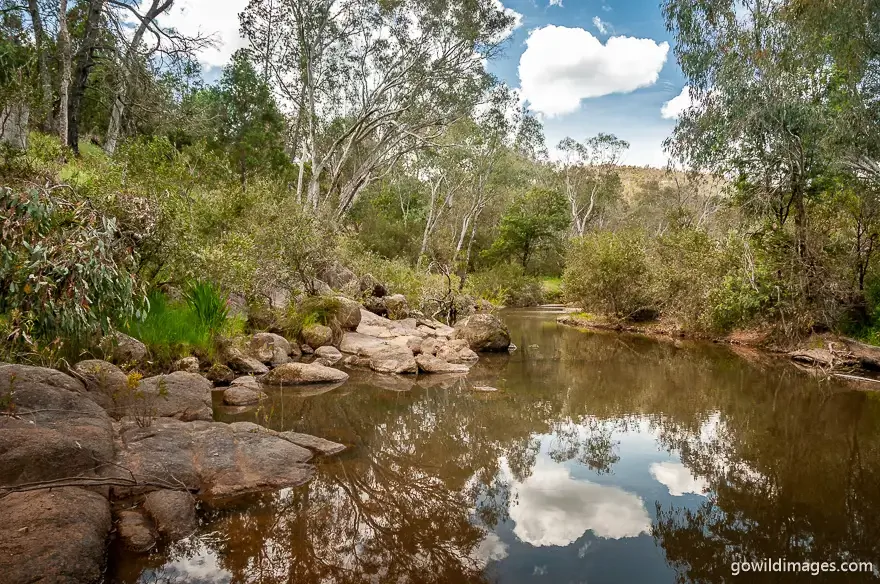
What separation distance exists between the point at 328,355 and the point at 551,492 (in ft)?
25.5

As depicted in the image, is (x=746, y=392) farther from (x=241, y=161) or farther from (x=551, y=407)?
(x=241, y=161)

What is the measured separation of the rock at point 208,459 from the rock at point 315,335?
6770mm

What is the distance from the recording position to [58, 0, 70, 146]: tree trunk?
1255cm

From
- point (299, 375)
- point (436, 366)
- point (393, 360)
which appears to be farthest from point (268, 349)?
point (436, 366)

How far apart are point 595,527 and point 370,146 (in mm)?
32183

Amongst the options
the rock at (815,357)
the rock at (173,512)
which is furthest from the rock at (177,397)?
the rock at (815,357)

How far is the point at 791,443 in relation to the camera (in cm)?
697

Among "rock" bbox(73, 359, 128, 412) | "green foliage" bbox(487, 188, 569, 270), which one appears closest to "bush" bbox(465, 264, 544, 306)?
"green foliage" bbox(487, 188, 569, 270)

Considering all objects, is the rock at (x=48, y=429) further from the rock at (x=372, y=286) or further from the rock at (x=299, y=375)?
the rock at (x=372, y=286)

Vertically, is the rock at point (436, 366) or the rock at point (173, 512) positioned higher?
the rock at point (173, 512)

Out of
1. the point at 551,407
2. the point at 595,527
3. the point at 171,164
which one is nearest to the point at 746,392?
the point at 551,407

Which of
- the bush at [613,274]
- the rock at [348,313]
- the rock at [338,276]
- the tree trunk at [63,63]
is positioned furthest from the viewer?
the bush at [613,274]

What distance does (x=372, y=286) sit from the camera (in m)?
18.3

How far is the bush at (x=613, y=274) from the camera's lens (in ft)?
68.4
